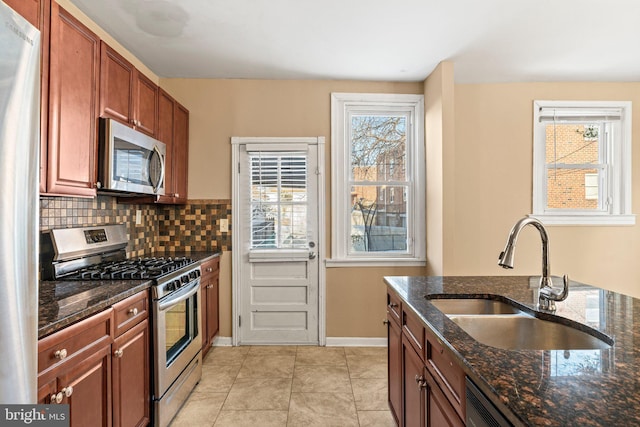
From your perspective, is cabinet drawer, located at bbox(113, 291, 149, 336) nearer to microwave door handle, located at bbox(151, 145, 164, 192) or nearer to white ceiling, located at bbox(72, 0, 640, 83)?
microwave door handle, located at bbox(151, 145, 164, 192)

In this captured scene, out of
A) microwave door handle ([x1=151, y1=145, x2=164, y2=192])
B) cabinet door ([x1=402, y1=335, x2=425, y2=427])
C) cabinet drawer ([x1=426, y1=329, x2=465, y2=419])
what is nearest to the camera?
cabinet drawer ([x1=426, y1=329, x2=465, y2=419])

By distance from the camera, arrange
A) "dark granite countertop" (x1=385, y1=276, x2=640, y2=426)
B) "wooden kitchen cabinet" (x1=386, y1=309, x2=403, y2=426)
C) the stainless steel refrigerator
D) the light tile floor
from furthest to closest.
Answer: the light tile floor → "wooden kitchen cabinet" (x1=386, y1=309, x2=403, y2=426) → the stainless steel refrigerator → "dark granite countertop" (x1=385, y1=276, x2=640, y2=426)

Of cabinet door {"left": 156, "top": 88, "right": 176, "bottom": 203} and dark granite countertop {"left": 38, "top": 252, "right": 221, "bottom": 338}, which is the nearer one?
dark granite countertop {"left": 38, "top": 252, "right": 221, "bottom": 338}

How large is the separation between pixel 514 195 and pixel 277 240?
2.38 metres

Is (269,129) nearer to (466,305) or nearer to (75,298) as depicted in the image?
(75,298)

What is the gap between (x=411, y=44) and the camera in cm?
266

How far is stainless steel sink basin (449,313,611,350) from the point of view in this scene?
128 cm

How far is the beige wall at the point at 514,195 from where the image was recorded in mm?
3383

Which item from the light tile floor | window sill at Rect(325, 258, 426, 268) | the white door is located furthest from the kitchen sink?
the white door

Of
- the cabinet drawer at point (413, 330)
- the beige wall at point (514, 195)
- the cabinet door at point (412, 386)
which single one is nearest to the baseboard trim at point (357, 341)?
the beige wall at point (514, 195)

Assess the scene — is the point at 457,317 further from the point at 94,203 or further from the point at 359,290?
the point at 94,203

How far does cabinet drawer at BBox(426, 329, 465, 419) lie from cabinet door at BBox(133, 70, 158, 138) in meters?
2.29

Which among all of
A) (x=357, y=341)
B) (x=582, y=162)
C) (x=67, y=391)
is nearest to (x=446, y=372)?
(x=67, y=391)

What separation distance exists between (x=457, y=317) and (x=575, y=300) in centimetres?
54
